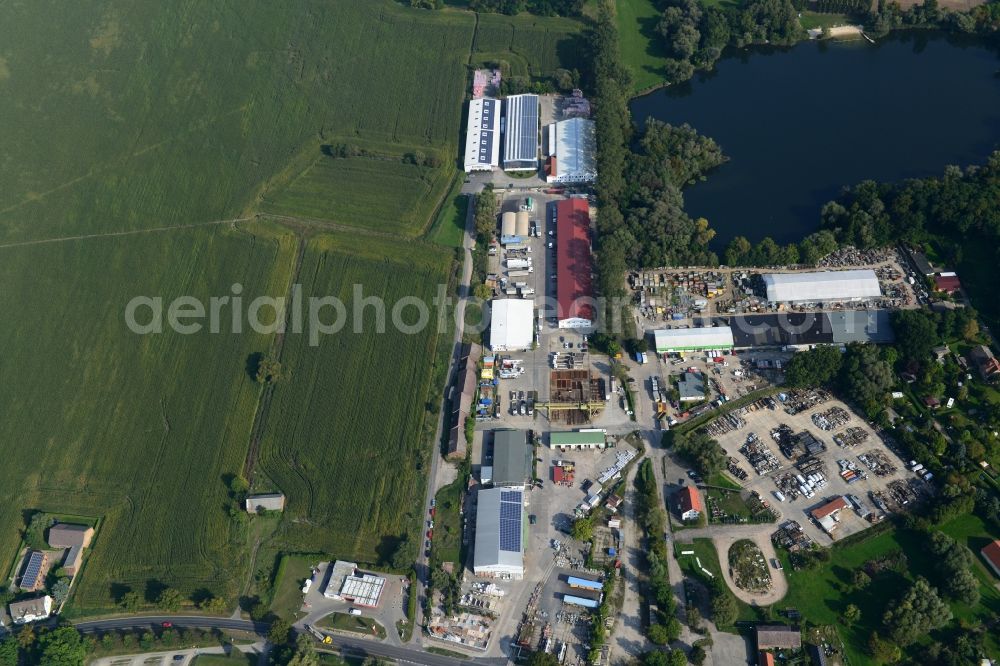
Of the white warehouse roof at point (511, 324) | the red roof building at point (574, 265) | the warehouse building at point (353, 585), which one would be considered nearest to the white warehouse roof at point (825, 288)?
the red roof building at point (574, 265)

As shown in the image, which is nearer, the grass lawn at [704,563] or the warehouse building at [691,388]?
the grass lawn at [704,563]

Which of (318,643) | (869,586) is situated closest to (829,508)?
(869,586)

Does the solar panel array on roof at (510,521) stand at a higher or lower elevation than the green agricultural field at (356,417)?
lower

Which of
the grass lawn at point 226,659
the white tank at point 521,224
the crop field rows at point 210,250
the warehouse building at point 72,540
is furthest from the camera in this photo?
the white tank at point 521,224

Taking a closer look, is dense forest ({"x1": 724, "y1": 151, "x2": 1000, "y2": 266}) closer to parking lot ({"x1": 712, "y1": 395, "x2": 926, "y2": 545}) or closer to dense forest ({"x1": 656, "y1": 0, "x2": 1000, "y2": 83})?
parking lot ({"x1": 712, "y1": 395, "x2": 926, "y2": 545})

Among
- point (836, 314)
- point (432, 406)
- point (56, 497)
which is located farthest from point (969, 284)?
point (56, 497)

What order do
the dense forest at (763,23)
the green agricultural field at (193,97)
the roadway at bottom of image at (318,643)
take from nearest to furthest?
the roadway at bottom of image at (318,643) < the green agricultural field at (193,97) < the dense forest at (763,23)

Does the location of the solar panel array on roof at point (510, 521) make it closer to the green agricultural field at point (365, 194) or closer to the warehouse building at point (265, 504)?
the warehouse building at point (265, 504)

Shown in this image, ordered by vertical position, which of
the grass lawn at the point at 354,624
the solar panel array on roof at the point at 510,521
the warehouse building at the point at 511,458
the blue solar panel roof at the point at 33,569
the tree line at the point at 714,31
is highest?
the tree line at the point at 714,31

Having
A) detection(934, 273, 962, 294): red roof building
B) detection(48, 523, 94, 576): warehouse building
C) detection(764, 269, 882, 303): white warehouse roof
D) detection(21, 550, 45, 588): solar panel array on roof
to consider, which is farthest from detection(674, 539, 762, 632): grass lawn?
detection(21, 550, 45, 588): solar panel array on roof
